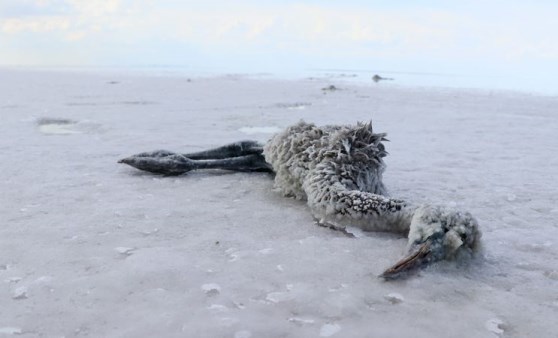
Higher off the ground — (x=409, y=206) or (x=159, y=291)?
(x=409, y=206)

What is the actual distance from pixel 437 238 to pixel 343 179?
99 cm

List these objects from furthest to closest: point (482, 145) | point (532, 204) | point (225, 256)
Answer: point (482, 145), point (532, 204), point (225, 256)

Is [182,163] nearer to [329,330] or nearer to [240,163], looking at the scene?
[240,163]

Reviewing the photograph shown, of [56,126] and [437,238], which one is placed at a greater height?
[437,238]

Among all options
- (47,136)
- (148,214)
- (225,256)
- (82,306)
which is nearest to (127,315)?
(82,306)

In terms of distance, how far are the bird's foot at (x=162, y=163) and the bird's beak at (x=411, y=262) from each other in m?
2.43

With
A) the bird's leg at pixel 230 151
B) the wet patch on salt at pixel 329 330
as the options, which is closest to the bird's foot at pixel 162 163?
the bird's leg at pixel 230 151

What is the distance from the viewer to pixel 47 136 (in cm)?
631

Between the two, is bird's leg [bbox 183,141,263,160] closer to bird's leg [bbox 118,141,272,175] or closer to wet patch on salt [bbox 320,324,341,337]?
bird's leg [bbox 118,141,272,175]

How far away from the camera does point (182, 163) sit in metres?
4.26

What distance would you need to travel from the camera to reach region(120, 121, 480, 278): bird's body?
2398 mm

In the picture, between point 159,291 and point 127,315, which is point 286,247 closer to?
point 159,291

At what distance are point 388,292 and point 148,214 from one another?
169 centimetres

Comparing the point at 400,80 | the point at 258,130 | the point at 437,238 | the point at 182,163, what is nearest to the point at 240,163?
the point at 182,163
